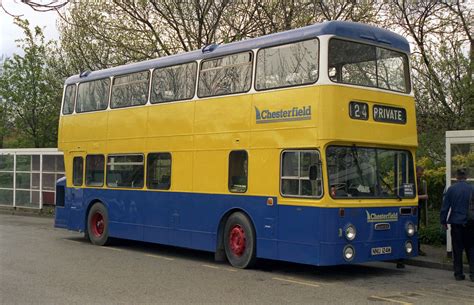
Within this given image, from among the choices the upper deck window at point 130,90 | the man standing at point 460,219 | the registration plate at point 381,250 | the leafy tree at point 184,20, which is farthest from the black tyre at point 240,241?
the leafy tree at point 184,20

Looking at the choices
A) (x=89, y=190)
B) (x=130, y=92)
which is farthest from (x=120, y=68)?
(x=89, y=190)

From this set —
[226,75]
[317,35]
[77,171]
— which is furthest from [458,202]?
[77,171]

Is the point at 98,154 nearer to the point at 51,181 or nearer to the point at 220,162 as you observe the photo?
the point at 220,162

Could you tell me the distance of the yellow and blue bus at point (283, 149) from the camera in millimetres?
10688

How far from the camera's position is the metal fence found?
2570 cm

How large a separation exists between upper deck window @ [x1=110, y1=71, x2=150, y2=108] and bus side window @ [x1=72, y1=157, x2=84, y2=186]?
200 centimetres

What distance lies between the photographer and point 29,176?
2680 cm

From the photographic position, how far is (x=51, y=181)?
1017 inches

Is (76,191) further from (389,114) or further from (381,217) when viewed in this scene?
(389,114)

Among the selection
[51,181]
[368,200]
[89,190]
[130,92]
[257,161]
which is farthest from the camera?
[51,181]

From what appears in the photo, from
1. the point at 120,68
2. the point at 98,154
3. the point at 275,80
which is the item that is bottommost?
the point at 98,154

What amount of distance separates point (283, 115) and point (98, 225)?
7.16 metres

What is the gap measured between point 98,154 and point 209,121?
14.5ft

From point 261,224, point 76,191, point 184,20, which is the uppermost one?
point 184,20
